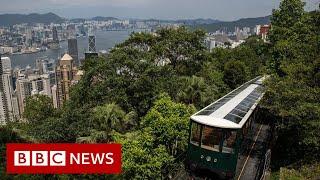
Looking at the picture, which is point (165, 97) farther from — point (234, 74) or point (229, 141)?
point (234, 74)

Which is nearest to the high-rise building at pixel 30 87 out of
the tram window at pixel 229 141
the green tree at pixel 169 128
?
the green tree at pixel 169 128

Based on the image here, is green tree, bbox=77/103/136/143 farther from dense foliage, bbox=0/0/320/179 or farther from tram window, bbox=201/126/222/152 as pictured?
tram window, bbox=201/126/222/152

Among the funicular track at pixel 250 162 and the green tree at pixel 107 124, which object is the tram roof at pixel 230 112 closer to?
the funicular track at pixel 250 162

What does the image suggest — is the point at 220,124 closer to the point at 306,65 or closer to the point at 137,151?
the point at 137,151

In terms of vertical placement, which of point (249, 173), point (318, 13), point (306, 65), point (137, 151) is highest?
point (318, 13)

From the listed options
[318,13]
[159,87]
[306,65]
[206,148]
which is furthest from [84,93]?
[318,13]

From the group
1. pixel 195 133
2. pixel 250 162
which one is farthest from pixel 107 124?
pixel 250 162

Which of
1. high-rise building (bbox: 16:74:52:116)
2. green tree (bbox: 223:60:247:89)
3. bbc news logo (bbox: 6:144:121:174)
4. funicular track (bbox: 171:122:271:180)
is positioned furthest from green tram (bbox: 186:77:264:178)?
high-rise building (bbox: 16:74:52:116)
